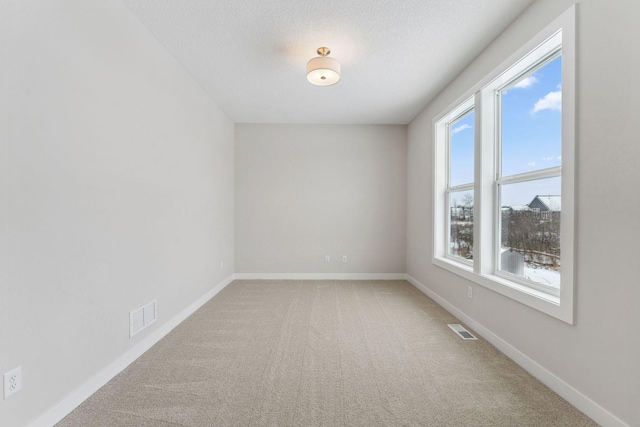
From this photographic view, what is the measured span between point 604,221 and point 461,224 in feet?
6.74

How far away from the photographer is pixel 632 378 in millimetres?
1401

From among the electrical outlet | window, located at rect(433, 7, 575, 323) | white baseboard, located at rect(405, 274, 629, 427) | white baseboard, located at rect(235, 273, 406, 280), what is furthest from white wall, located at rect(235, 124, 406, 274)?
the electrical outlet

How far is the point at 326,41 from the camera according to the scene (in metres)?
2.56

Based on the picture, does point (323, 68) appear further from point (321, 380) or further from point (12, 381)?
point (12, 381)

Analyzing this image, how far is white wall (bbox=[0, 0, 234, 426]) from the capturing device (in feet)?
4.53

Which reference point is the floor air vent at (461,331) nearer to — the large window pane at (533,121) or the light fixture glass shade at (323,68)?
the large window pane at (533,121)

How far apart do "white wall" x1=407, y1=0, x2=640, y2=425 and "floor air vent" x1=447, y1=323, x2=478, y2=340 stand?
0.64m

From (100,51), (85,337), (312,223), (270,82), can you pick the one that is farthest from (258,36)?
(312,223)

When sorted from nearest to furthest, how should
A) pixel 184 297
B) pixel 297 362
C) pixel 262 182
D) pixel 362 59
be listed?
pixel 297 362 → pixel 362 59 → pixel 184 297 → pixel 262 182

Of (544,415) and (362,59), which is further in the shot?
(362,59)

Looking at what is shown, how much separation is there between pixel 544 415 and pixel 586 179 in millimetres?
1385

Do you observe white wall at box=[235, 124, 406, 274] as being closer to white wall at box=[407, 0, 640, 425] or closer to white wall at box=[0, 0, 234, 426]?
white wall at box=[0, 0, 234, 426]

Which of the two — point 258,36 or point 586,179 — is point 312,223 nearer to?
point 258,36

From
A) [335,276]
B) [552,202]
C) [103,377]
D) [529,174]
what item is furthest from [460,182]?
[103,377]
